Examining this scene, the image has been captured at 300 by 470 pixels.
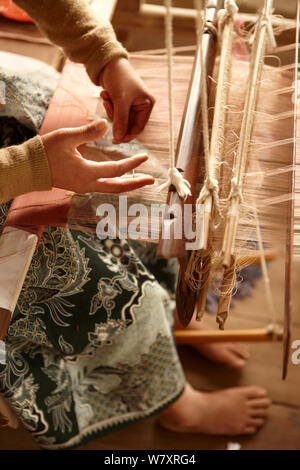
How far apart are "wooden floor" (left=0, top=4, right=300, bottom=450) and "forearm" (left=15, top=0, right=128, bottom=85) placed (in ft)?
2.69

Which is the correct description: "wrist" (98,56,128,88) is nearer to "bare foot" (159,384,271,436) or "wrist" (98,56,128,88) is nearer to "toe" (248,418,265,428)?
"bare foot" (159,384,271,436)

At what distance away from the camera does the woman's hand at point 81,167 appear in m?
0.67

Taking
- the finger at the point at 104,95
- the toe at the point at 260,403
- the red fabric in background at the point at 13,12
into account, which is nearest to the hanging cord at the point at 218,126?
the finger at the point at 104,95

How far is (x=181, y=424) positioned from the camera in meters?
1.26

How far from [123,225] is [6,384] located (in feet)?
1.17

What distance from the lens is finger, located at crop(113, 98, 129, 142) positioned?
84cm

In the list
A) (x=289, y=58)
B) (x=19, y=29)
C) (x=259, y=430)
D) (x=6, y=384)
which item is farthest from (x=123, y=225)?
(x=259, y=430)

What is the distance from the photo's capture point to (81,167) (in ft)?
2.26

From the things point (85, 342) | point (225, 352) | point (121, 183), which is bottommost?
point (225, 352)

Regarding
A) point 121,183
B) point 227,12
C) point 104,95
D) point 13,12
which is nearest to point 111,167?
point 121,183

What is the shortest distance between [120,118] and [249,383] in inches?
36.3

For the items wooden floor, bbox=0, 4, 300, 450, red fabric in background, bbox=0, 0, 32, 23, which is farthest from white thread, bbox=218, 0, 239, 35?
wooden floor, bbox=0, 4, 300, 450

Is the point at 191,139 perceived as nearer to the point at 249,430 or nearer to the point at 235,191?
the point at 235,191

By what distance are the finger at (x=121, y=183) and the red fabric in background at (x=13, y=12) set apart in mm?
590
